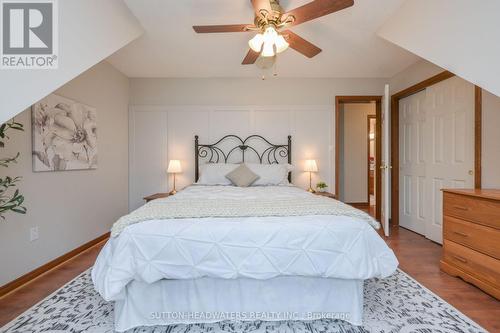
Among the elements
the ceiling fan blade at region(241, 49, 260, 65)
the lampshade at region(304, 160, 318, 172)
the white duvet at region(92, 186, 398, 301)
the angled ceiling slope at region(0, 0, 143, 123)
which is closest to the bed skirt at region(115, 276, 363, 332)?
the white duvet at region(92, 186, 398, 301)

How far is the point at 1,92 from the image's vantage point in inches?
58.7

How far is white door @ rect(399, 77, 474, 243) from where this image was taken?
9.72ft

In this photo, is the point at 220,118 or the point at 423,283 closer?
the point at 423,283

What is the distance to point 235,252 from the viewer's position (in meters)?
1.59

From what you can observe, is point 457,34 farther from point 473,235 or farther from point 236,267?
point 236,267

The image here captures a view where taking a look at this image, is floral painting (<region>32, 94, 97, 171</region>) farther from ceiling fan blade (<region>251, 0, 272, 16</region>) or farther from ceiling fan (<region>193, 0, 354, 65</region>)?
ceiling fan blade (<region>251, 0, 272, 16</region>)

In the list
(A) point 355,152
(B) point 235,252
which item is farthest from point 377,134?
(B) point 235,252

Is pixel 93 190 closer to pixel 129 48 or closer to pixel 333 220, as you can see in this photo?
pixel 129 48

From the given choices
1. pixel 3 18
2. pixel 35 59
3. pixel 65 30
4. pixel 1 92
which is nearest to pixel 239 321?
pixel 1 92

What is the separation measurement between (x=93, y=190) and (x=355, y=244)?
334cm

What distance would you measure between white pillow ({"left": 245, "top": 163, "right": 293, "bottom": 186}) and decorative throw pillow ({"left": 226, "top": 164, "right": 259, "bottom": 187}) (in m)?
0.08

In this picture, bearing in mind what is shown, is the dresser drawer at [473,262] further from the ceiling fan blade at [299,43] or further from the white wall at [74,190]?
the white wall at [74,190]

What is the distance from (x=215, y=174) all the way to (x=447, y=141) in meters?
3.14

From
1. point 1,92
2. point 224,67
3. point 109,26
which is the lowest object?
point 1,92
